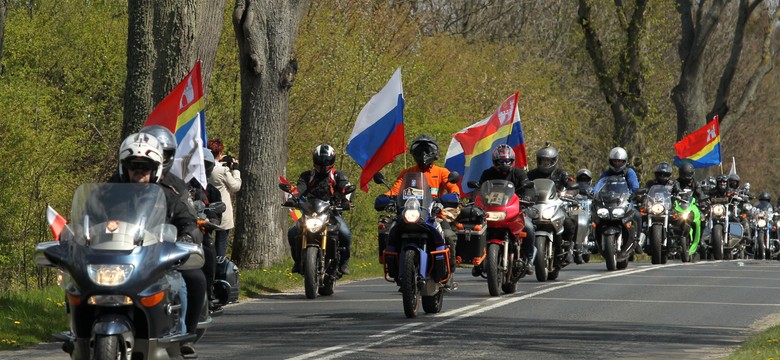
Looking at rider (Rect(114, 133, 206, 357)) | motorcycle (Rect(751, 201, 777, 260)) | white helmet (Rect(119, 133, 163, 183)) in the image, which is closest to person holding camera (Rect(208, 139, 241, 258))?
rider (Rect(114, 133, 206, 357))

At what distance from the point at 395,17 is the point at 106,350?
105 feet

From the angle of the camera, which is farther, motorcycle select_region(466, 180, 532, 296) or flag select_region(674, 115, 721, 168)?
flag select_region(674, 115, 721, 168)

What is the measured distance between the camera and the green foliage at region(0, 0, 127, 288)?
27.2m

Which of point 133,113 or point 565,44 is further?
point 565,44

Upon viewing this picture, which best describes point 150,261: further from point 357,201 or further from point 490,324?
point 357,201

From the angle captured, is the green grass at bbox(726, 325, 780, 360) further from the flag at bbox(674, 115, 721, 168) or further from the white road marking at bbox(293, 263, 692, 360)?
the flag at bbox(674, 115, 721, 168)

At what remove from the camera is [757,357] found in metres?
11.6

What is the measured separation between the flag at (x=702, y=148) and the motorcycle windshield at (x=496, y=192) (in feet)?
56.7

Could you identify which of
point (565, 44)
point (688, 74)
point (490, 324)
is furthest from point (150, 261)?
point (565, 44)

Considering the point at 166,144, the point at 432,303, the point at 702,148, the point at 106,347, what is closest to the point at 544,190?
the point at 432,303

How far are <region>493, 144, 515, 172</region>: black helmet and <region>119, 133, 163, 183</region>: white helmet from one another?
343 inches

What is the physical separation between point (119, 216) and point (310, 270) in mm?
8295

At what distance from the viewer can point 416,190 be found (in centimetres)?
1538

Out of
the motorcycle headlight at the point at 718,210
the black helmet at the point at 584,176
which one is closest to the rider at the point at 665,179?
the black helmet at the point at 584,176
